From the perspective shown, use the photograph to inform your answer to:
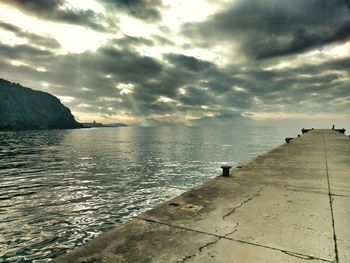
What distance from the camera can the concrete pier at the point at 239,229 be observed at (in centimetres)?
345

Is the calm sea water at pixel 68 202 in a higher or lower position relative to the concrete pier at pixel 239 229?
lower

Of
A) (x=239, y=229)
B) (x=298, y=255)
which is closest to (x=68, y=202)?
(x=239, y=229)

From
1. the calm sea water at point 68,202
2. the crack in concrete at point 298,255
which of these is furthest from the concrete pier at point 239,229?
the calm sea water at point 68,202

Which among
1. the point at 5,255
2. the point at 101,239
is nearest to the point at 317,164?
the point at 101,239

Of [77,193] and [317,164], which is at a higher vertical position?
[317,164]

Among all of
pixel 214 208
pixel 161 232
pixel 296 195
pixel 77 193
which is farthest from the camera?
pixel 77 193

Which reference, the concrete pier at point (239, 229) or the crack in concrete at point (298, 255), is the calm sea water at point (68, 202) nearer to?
the concrete pier at point (239, 229)

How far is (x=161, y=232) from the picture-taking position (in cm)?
421

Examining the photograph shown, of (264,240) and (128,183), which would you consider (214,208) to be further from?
(128,183)

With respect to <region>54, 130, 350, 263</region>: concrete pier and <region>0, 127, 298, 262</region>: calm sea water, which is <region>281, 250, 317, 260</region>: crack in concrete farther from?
<region>0, 127, 298, 262</region>: calm sea water

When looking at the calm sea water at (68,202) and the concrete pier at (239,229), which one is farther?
the calm sea water at (68,202)

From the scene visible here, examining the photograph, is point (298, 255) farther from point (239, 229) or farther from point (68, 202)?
point (68, 202)

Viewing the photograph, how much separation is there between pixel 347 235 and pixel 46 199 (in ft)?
47.9

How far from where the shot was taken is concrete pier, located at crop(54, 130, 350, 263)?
3.45 m
